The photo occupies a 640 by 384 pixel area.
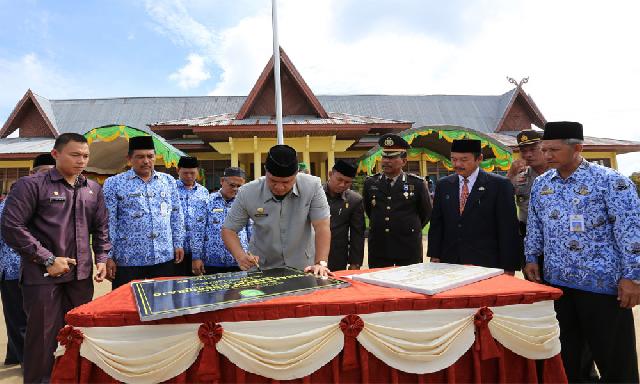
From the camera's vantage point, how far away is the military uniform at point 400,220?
12.2 feet

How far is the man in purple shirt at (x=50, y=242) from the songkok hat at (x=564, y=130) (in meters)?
3.15

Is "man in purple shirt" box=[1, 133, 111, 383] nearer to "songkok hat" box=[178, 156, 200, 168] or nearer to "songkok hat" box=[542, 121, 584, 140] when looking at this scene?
"songkok hat" box=[178, 156, 200, 168]

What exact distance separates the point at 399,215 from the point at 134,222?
250cm

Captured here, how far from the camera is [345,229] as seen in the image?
3.99m

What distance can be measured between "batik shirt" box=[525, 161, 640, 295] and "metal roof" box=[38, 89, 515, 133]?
14.5m

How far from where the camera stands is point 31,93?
50.4 ft

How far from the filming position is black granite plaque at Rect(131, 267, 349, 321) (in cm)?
150

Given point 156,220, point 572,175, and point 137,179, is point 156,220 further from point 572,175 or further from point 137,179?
point 572,175

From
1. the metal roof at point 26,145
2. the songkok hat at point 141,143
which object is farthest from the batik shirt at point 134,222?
the metal roof at point 26,145

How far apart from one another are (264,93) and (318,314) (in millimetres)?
11598

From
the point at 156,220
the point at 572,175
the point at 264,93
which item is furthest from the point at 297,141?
the point at 572,175

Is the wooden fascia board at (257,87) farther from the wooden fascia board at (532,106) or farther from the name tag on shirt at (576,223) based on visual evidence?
the wooden fascia board at (532,106)

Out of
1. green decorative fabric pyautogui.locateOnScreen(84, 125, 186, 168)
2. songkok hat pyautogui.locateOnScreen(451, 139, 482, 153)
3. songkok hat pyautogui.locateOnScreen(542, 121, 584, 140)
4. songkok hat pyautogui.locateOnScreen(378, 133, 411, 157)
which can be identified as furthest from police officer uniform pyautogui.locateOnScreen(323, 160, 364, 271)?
green decorative fabric pyautogui.locateOnScreen(84, 125, 186, 168)

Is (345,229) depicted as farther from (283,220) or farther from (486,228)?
(283,220)
